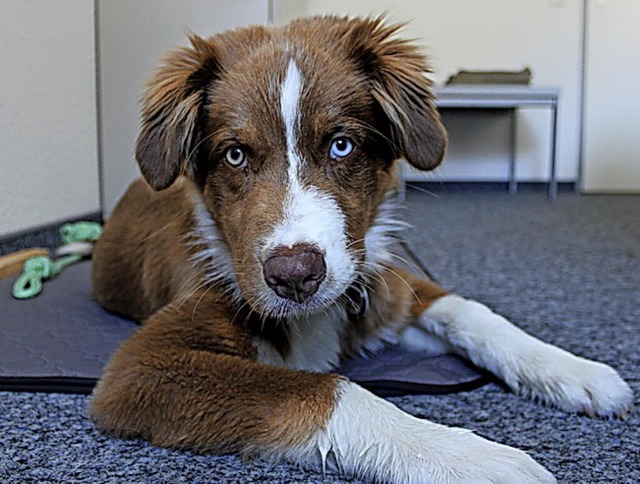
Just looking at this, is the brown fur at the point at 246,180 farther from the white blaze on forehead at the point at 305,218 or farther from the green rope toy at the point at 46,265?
the green rope toy at the point at 46,265

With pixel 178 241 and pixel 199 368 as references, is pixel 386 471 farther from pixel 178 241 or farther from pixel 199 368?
pixel 178 241

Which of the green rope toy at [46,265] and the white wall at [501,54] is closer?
the green rope toy at [46,265]

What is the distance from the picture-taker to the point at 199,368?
4.22 ft

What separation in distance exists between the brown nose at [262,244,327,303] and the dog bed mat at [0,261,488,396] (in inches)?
15.3

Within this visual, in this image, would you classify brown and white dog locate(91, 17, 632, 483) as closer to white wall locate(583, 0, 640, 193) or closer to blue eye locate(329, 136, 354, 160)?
blue eye locate(329, 136, 354, 160)

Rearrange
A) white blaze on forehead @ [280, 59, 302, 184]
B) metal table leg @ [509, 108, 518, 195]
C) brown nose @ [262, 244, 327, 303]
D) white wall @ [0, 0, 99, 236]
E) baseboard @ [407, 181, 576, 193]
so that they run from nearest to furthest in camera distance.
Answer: brown nose @ [262, 244, 327, 303]
white blaze on forehead @ [280, 59, 302, 184]
white wall @ [0, 0, 99, 236]
metal table leg @ [509, 108, 518, 195]
baseboard @ [407, 181, 576, 193]

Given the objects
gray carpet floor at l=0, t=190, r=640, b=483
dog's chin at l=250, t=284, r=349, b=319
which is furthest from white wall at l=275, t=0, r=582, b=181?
dog's chin at l=250, t=284, r=349, b=319

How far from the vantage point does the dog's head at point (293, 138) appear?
4.12 ft

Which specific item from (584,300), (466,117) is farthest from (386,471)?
(466,117)

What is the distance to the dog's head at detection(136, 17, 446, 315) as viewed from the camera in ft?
4.12

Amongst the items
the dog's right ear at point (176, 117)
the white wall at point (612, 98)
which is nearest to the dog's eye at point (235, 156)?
the dog's right ear at point (176, 117)

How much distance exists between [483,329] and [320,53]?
70 centimetres

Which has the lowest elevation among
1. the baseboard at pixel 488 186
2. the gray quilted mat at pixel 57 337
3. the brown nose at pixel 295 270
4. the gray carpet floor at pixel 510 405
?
the baseboard at pixel 488 186

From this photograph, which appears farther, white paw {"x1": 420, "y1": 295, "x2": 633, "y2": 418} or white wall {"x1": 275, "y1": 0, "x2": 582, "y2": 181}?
A: white wall {"x1": 275, "y1": 0, "x2": 582, "y2": 181}
